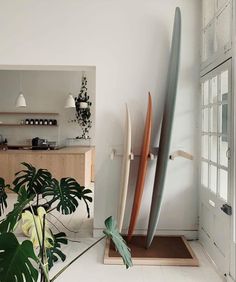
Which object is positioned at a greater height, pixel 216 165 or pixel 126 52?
pixel 126 52

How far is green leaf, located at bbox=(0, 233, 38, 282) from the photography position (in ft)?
3.53

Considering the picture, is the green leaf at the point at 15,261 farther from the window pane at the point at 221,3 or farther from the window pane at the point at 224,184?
the window pane at the point at 221,3

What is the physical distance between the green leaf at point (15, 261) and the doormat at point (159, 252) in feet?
5.88

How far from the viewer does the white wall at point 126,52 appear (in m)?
3.35

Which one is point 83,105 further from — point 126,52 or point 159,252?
point 159,252

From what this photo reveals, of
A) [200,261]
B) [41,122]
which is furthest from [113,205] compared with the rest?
[41,122]

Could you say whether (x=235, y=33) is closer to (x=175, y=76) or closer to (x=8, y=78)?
(x=175, y=76)

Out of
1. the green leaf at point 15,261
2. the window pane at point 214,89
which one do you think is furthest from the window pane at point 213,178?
the green leaf at point 15,261

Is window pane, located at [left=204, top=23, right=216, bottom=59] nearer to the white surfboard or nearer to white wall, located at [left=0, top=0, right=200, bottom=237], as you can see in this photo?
white wall, located at [left=0, top=0, right=200, bottom=237]

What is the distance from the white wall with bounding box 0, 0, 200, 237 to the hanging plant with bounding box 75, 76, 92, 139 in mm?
3885

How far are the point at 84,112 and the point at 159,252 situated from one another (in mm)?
5047

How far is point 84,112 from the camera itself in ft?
24.3

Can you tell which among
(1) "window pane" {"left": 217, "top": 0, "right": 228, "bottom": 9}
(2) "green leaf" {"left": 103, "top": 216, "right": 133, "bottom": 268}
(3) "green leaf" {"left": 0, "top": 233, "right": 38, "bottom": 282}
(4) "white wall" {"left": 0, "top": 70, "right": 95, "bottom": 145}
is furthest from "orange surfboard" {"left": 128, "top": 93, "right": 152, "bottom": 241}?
(4) "white wall" {"left": 0, "top": 70, "right": 95, "bottom": 145}

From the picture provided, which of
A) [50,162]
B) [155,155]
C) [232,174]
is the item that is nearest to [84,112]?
[50,162]
